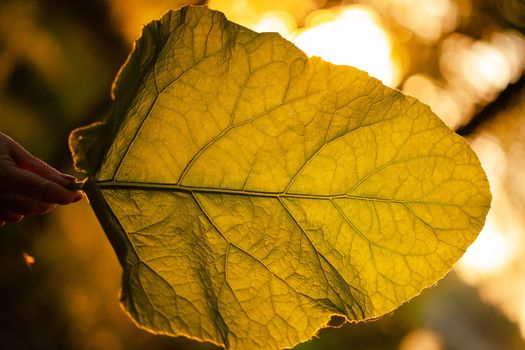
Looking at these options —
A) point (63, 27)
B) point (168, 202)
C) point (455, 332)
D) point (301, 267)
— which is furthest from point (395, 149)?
point (455, 332)

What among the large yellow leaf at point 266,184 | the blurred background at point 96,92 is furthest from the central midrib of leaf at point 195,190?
the blurred background at point 96,92

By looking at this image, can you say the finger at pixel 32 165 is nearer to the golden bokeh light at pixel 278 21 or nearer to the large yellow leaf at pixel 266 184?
the large yellow leaf at pixel 266 184

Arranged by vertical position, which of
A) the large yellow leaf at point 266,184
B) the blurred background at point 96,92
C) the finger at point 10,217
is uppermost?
the blurred background at point 96,92

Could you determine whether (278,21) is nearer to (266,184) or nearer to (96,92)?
(96,92)

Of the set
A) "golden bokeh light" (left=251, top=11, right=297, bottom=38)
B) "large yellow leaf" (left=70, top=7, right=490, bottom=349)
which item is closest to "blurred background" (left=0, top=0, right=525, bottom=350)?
"golden bokeh light" (left=251, top=11, right=297, bottom=38)

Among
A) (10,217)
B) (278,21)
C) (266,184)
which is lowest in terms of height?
(266,184)

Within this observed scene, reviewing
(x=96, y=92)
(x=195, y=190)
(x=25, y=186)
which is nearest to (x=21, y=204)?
(x=25, y=186)

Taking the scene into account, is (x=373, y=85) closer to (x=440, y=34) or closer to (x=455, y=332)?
(x=440, y=34)
